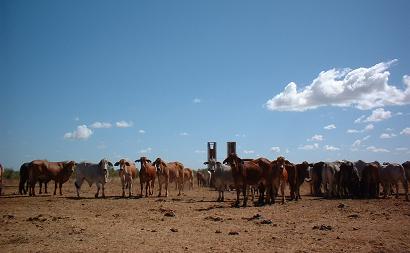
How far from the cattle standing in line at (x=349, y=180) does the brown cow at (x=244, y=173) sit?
6.74 m

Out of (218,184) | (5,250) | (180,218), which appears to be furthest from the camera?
(218,184)

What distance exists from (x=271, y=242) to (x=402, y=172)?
52.6 feet

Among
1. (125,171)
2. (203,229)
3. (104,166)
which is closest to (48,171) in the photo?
(104,166)

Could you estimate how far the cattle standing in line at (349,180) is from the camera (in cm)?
2439

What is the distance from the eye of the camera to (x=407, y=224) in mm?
13289

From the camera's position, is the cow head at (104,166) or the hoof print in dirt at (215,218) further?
the cow head at (104,166)

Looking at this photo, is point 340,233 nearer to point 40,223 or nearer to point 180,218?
point 180,218

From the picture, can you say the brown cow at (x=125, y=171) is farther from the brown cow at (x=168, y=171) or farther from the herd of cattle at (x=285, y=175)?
the brown cow at (x=168, y=171)

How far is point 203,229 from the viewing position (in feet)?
40.9

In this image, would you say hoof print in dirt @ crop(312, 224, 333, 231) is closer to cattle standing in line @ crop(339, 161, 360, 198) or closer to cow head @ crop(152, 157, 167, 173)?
cattle standing in line @ crop(339, 161, 360, 198)

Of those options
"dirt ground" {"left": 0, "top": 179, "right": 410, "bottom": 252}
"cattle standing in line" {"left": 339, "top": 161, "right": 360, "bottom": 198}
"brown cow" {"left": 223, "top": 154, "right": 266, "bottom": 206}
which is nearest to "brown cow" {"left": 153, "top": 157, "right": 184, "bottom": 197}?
"brown cow" {"left": 223, "top": 154, "right": 266, "bottom": 206}

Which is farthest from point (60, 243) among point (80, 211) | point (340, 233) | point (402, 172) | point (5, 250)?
point (402, 172)

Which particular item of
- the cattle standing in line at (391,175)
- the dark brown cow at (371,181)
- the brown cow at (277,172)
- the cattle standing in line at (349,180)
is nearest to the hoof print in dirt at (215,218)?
the brown cow at (277,172)

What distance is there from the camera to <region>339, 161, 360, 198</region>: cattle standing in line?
24391 millimetres
